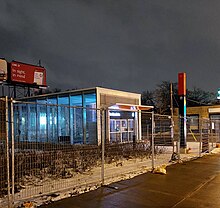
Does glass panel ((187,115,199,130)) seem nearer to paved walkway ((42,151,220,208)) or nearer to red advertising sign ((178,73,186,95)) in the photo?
red advertising sign ((178,73,186,95))

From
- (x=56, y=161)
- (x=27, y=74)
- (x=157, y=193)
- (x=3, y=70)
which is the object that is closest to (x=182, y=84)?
(x=56, y=161)

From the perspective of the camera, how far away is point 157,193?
6578 mm

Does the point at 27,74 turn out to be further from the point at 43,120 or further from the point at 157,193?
the point at 157,193

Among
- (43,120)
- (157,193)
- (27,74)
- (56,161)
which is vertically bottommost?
(157,193)

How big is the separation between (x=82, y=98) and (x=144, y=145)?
30.6 ft

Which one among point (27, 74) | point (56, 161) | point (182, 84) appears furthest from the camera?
point (27, 74)

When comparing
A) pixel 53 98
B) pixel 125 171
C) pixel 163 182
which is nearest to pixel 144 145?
pixel 125 171

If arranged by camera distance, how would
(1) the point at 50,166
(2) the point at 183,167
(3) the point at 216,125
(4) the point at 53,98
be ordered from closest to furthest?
1. (1) the point at 50,166
2. (2) the point at 183,167
3. (3) the point at 216,125
4. (4) the point at 53,98

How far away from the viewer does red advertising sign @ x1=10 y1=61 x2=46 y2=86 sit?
105ft

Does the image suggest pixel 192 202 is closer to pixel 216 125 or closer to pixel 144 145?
pixel 144 145

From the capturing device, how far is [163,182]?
7746 mm

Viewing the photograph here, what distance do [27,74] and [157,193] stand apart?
29.6m

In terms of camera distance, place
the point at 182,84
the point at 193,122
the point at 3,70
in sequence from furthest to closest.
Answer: the point at 3,70
the point at 193,122
the point at 182,84

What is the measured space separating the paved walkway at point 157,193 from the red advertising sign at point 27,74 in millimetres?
27112
